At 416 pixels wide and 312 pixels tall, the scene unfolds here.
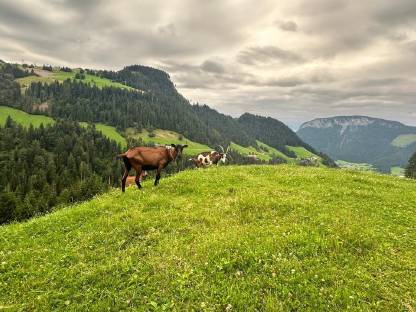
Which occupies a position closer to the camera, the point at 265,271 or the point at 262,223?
the point at 265,271

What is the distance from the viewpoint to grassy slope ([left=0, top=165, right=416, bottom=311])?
9719 millimetres

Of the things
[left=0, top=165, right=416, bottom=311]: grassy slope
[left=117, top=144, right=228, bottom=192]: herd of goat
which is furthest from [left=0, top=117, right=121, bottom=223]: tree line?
[left=0, top=165, right=416, bottom=311]: grassy slope

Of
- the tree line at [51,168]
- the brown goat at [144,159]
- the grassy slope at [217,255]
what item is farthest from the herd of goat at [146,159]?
the tree line at [51,168]

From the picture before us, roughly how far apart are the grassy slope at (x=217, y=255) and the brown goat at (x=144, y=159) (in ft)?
6.48

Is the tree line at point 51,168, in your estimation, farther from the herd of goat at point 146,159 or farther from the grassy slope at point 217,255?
the grassy slope at point 217,255

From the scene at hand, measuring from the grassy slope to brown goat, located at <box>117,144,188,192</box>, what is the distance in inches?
77.8

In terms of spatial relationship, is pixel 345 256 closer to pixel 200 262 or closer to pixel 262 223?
pixel 262 223

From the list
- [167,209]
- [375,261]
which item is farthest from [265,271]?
[167,209]

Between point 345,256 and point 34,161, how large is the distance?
154 m

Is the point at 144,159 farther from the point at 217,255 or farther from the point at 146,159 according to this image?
the point at 217,255

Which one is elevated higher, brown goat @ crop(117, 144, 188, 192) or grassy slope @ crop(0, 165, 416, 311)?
brown goat @ crop(117, 144, 188, 192)

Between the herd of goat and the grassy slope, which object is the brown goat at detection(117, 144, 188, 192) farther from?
the grassy slope

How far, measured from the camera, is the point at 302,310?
9102 millimetres

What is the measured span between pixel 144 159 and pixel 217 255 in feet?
33.0
